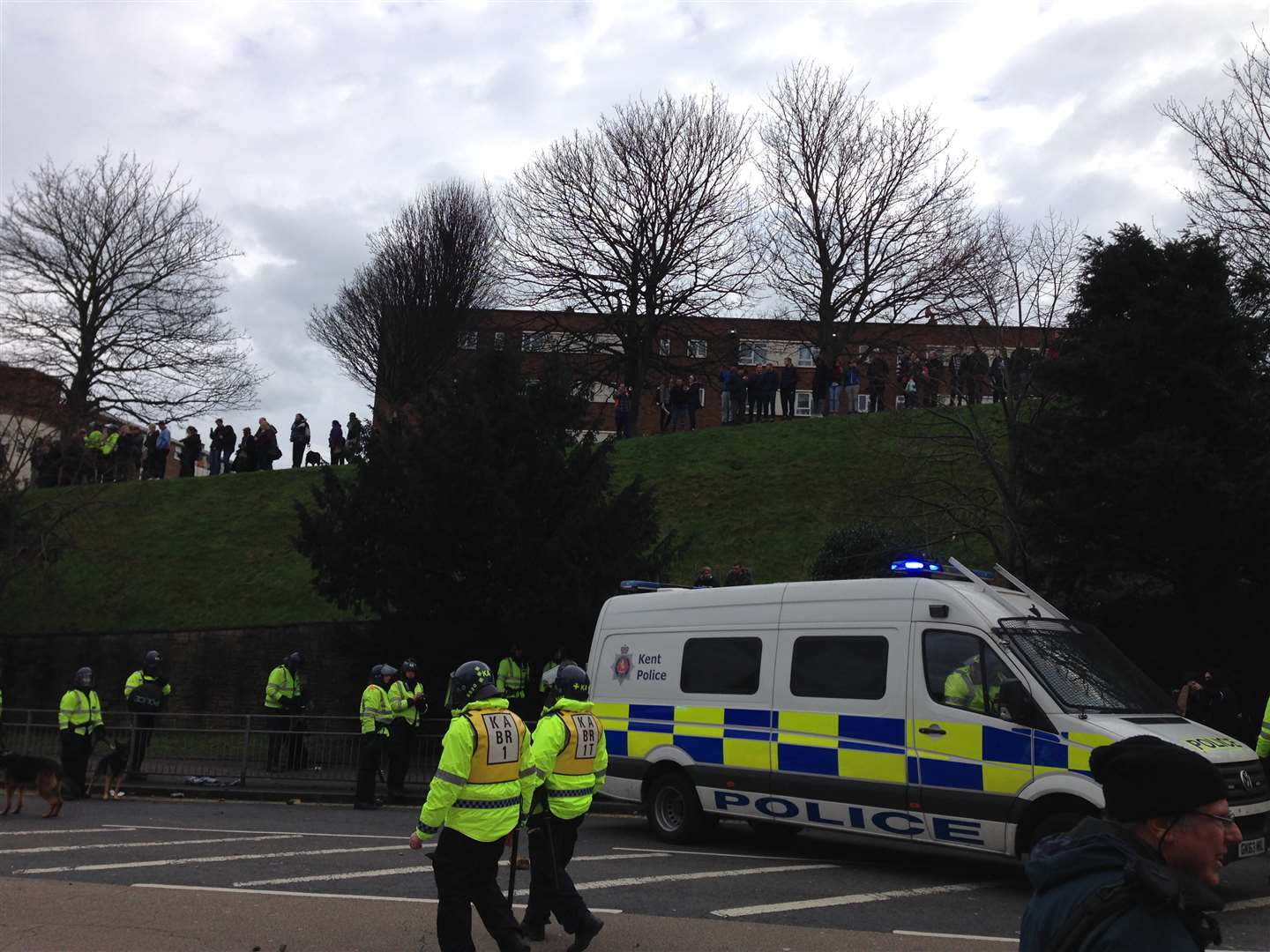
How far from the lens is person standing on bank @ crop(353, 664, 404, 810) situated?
16672 mm

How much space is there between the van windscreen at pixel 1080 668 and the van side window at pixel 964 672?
0.25m

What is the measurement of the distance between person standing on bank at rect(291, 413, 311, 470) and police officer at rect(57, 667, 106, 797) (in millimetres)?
21794

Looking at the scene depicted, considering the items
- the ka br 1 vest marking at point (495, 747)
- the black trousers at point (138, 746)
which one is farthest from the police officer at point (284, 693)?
the ka br 1 vest marking at point (495, 747)

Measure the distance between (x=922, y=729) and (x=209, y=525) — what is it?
2822cm

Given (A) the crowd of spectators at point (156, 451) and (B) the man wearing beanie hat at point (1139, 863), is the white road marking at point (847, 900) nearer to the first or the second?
(B) the man wearing beanie hat at point (1139, 863)

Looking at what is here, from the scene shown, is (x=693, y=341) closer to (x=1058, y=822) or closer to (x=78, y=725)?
(x=78, y=725)

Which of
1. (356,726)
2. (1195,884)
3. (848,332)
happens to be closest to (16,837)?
(356,726)

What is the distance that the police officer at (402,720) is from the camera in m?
17.0

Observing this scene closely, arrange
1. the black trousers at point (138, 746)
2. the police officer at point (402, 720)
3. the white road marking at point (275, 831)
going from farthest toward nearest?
the black trousers at point (138, 746)
the police officer at point (402, 720)
the white road marking at point (275, 831)

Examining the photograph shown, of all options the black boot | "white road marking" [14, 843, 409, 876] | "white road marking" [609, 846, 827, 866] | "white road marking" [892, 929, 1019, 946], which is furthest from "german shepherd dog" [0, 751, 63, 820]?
"white road marking" [892, 929, 1019, 946]

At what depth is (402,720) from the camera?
17047 millimetres

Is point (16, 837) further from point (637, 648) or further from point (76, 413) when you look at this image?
point (76, 413)

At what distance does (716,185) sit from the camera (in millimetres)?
44750

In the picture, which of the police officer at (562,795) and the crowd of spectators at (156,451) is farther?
the crowd of spectators at (156,451)
